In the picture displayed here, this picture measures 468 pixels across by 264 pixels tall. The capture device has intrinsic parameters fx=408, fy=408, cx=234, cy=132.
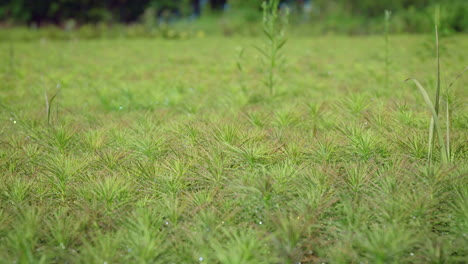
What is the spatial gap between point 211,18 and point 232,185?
24.9 meters

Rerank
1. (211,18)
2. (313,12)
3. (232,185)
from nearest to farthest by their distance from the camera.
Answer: (232,185)
(313,12)
(211,18)

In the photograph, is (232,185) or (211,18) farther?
(211,18)

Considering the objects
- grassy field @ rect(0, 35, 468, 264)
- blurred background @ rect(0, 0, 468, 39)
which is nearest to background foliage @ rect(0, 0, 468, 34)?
blurred background @ rect(0, 0, 468, 39)

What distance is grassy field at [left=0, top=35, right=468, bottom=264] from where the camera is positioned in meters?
1.83

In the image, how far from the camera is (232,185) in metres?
2.27

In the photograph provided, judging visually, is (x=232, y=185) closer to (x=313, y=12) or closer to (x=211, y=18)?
(x=313, y=12)

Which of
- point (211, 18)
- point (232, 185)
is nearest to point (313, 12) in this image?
point (211, 18)

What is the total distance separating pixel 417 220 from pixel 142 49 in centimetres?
1125

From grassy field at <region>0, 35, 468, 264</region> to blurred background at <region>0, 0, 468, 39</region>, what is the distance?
3499 millimetres

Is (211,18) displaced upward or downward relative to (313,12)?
upward

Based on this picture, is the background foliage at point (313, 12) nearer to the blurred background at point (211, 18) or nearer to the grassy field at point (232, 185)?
the blurred background at point (211, 18)

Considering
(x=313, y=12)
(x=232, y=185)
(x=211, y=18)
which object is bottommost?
(x=232, y=185)

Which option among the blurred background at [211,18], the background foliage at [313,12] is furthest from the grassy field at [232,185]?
the background foliage at [313,12]

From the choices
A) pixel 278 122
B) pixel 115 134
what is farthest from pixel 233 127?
pixel 115 134
